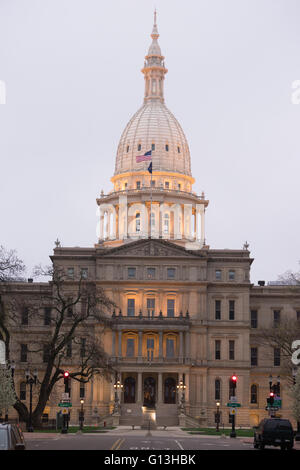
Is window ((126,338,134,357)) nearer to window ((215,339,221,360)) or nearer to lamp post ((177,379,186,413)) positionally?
lamp post ((177,379,186,413))

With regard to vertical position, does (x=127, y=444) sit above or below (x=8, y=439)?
below

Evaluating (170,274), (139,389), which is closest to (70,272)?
(170,274)

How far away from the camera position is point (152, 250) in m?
127

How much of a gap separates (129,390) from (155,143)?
152 ft

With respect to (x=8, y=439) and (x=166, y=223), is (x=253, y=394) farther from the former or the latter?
(x=8, y=439)

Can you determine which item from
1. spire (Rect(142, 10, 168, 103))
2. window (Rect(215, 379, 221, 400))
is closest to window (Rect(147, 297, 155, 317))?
window (Rect(215, 379, 221, 400))

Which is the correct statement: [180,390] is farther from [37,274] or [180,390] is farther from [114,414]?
[37,274]

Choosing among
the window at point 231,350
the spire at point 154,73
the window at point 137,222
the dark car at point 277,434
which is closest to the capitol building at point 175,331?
the window at point 231,350

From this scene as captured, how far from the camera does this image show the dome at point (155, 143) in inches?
6102

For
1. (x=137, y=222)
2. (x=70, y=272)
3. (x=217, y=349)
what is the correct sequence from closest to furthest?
(x=217, y=349) → (x=70, y=272) → (x=137, y=222)

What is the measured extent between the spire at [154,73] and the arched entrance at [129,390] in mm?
56525

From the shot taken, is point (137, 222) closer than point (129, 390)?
No

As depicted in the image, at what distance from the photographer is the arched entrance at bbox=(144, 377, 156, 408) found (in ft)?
411

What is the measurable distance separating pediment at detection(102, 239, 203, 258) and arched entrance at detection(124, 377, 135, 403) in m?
16.3
